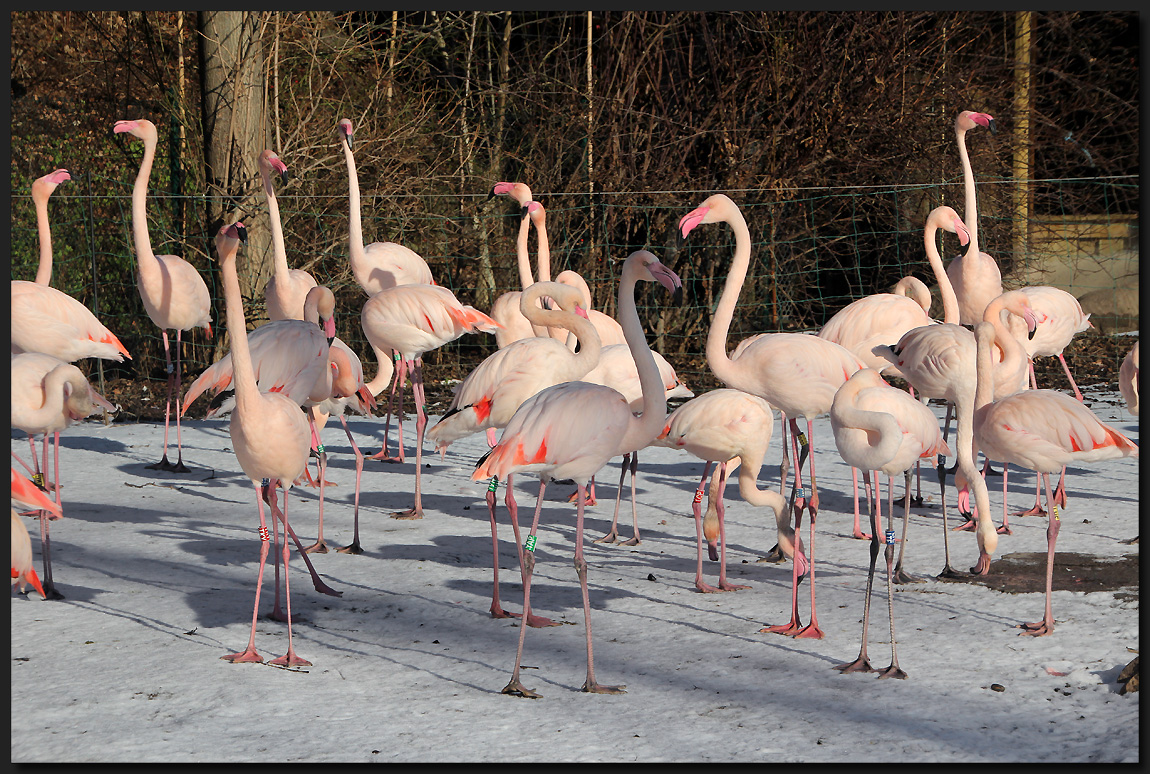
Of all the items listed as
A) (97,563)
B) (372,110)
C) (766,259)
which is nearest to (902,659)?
A: (97,563)

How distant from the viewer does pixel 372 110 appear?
36.3 feet

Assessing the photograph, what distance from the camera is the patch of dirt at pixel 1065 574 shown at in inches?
172

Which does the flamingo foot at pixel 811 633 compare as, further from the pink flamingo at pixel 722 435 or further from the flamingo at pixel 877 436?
the pink flamingo at pixel 722 435

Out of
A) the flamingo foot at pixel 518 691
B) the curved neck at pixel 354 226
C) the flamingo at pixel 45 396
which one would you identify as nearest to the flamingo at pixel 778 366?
the flamingo foot at pixel 518 691

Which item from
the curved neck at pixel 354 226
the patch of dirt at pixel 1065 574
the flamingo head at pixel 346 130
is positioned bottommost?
the patch of dirt at pixel 1065 574

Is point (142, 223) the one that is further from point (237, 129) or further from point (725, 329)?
point (725, 329)

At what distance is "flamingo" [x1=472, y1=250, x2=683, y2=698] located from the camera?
3.61 m

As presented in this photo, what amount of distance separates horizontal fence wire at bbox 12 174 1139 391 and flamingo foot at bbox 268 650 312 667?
6415 mm

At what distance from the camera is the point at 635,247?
1130 centimetres

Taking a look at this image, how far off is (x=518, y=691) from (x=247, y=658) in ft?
3.09

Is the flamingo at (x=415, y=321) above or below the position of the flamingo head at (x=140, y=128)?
below

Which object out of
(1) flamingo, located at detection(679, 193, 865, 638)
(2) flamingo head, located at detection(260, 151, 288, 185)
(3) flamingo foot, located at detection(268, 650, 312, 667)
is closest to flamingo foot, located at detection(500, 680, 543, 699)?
A: (3) flamingo foot, located at detection(268, 650, 312, 667)

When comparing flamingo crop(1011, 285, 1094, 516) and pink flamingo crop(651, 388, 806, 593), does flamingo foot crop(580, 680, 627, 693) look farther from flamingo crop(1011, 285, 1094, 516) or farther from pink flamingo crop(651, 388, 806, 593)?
flamingo crop(1011, 285, 1094, 516)

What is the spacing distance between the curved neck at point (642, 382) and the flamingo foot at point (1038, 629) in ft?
4.80
